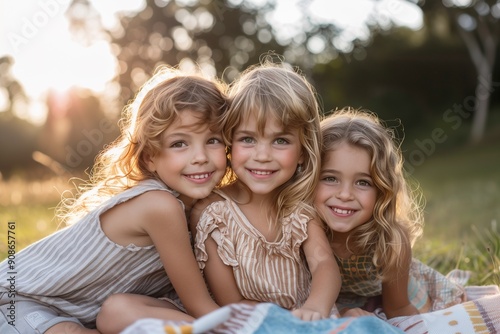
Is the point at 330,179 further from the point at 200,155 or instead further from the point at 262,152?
the point at 200,155

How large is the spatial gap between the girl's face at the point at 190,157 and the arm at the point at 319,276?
0.49m

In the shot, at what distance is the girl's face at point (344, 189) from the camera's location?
2727 mm

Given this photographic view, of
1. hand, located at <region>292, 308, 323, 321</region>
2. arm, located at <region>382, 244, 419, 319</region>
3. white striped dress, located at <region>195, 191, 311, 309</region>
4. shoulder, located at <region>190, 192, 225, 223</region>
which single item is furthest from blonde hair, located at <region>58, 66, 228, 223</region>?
→ arm, located at <region>382, 244, 419, 319</region>

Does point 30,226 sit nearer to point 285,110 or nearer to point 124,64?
point 285,110

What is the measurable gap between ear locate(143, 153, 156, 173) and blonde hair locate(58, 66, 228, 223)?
10 mm

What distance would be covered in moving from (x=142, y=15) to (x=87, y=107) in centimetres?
738

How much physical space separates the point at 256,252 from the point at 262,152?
46cm

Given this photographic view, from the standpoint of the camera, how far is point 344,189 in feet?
8.89

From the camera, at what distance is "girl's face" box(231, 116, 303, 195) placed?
8.57 ft

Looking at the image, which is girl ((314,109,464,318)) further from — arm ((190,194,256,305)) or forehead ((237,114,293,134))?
arm ((190,194,256,305))

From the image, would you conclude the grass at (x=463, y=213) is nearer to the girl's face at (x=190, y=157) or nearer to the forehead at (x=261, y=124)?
the forehead at (x=261, y=124)

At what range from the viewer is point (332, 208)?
2.75 meters

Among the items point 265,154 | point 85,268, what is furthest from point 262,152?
point 85,268

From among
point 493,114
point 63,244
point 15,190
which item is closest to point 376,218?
point 63,244
